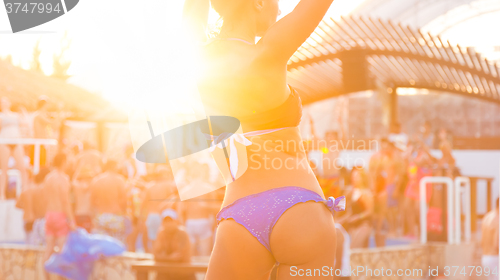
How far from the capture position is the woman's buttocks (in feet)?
4.80

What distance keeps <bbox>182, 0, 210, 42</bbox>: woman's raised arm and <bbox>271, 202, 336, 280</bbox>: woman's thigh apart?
2.04 feet

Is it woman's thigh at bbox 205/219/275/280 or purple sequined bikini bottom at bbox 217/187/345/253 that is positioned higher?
purple sequined bikini bottom at bbox 217/187/345/253

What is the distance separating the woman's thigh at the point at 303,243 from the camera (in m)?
1.39

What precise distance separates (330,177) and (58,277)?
384 cm

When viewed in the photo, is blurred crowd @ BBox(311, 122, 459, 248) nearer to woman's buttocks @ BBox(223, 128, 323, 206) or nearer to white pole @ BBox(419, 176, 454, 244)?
white pole @ BBox(419, 176, 454, 244)

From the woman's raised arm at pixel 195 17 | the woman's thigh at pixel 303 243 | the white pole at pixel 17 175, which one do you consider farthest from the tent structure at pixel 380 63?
the woman's thigh at pixel 303 243

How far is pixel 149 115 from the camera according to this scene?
159 cm

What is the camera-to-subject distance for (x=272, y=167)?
147 cm

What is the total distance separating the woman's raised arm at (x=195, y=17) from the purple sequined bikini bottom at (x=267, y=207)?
1.75 ft

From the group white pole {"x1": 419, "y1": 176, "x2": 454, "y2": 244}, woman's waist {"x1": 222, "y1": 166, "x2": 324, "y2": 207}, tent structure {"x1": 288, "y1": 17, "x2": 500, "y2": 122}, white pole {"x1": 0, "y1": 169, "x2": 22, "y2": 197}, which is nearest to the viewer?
woman's waist {"x1": 222, "y1": 166, "x2": 324, "y2": 207}

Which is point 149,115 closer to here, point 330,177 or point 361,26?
point 330,177

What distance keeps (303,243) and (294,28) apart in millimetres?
581

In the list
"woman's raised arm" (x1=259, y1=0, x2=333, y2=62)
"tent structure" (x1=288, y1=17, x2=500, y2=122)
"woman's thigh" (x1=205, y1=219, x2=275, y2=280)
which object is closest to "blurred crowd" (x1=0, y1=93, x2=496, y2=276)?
"tent structure" (x1=288, y1=17, x2=500, y2=122)

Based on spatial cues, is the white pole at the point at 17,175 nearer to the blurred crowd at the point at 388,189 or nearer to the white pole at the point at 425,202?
the blurred crowd at the point at 388,189
